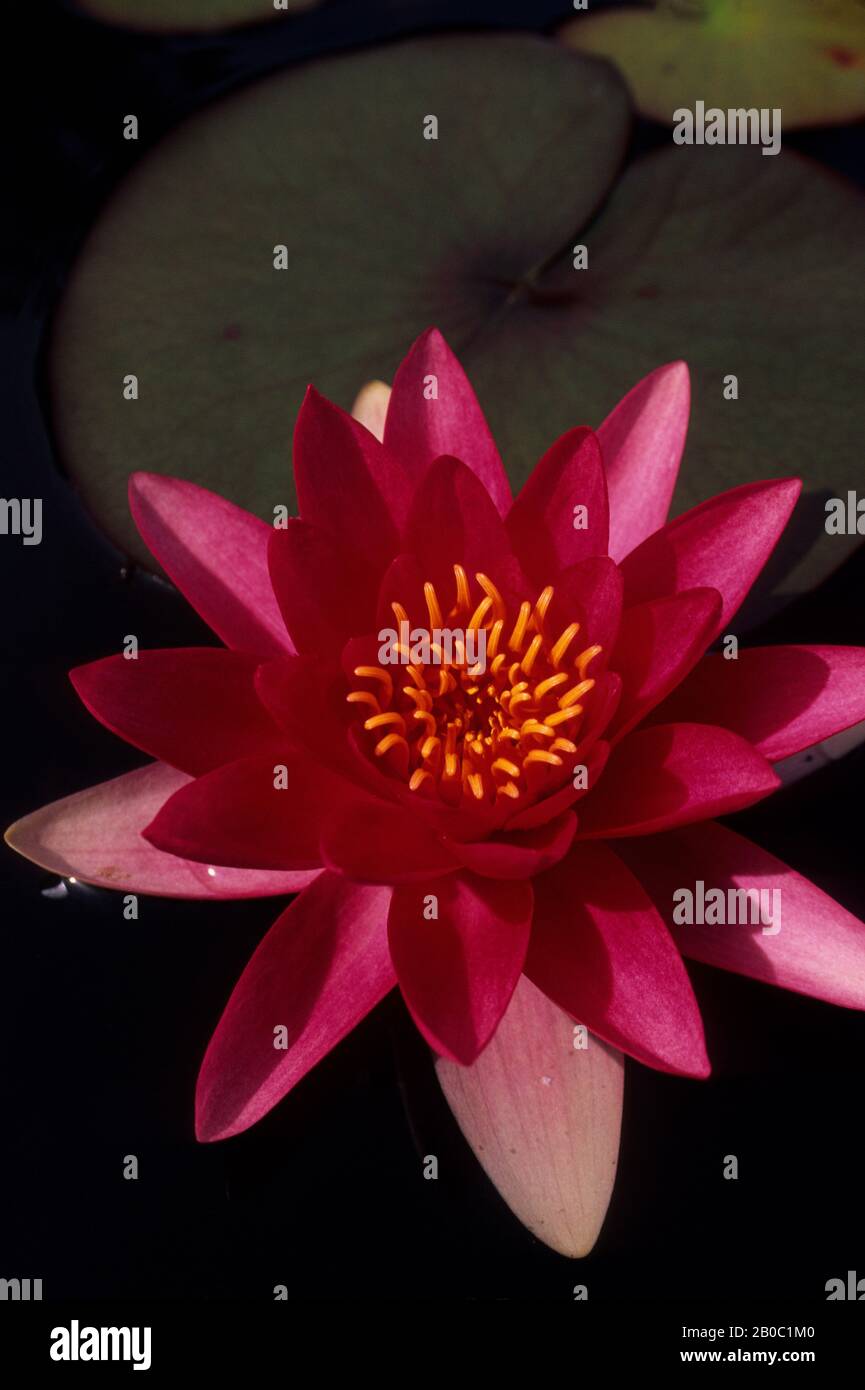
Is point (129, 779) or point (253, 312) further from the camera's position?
point (253, 312)

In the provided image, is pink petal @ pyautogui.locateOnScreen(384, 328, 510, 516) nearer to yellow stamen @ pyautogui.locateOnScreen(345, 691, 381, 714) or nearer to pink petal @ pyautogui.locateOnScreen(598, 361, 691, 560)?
pink petal @ pyautogui.locateOnScreen(598, 361, 691, 560)

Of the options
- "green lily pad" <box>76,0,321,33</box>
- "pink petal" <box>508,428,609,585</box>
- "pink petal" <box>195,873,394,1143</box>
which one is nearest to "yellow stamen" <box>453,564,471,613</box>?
"pink petal" <box>508,428,609,585</box>

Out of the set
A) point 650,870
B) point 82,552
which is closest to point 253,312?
point 82,552

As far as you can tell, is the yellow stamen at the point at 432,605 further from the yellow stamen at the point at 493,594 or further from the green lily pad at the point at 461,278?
the green lily pad at the point at 461,278

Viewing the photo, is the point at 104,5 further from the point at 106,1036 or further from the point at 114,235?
the point at 106,1036

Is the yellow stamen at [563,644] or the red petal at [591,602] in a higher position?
the red petal at [591,602]

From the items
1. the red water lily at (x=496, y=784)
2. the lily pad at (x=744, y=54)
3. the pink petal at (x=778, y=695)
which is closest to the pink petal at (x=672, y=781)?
the red water lily at (x=496, y=784)
